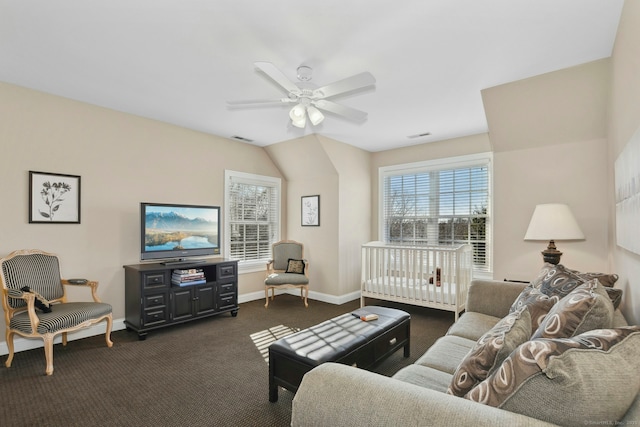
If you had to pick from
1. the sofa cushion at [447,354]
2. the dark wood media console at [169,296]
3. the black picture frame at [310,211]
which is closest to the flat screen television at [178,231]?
the dark wood media console at [169,296]

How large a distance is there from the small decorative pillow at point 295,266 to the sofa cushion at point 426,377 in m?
3.36

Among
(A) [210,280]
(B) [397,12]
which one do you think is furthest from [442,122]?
(A) [210,280]

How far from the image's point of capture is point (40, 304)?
2.79 m

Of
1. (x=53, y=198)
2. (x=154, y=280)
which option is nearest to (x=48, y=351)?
(x=154, y=280)

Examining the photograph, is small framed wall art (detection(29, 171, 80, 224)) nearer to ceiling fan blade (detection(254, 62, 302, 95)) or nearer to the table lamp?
ceiling fan blade (detection(254, 62, 302, 95))

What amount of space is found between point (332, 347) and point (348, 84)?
70.9 inches

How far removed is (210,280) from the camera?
4.16m

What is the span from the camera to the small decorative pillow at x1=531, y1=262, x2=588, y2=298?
1823 millimetres

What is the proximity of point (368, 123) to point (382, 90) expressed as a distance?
1.00 m

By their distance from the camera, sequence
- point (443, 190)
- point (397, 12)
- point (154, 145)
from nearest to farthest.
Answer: point (397, 12)
point (154, 145)
point (443, 190)

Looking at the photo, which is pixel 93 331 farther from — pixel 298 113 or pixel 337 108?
pixel 337 108

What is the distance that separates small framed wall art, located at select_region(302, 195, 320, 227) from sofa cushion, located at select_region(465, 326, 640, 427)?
4.37m

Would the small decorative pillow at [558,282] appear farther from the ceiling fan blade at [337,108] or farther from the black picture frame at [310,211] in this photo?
the black picture frame at [310,211]

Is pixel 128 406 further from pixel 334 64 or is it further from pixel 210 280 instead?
pixel 334 64
